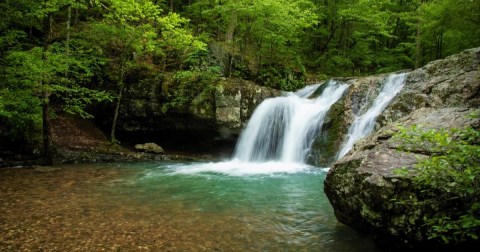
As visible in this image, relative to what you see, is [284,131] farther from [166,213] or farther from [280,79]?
[166,213]

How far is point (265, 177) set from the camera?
10844mm

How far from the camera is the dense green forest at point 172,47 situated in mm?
10797

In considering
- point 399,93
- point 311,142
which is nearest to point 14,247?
point 311,142

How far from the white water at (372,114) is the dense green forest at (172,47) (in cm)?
570

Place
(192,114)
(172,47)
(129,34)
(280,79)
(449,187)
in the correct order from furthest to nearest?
(280,79)
(172,47)
(192,114)
(129,34)
(449,187)

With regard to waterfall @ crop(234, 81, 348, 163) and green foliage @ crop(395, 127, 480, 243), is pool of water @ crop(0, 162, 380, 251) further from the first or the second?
waterfall @ crop(234, 81, 348, 163)

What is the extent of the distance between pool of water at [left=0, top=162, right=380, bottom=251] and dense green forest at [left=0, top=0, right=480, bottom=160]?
309cm

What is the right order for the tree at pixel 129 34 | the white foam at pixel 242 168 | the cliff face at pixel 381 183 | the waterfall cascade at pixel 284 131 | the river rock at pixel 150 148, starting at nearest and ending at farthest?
the cliff face at pixel 381 183 → the white foam at pixel 242 168 → the tree at pixel 129 34 → the waterfall cascade at pixel 284 131 → the river rock at pixel 150 148

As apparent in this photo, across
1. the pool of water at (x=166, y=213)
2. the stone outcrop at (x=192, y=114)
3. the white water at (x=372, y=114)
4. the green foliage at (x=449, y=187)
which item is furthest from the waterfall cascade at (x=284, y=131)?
the green foliage at (x=449, y=187)

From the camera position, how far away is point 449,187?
3.62 m

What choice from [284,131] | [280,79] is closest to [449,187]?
[284,131]

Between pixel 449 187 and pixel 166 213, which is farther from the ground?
pixel 449 187

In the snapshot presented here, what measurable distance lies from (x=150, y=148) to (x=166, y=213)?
348 inches

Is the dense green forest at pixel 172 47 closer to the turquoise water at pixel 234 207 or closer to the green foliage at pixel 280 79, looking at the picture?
the green foliage at pixel 280 79
